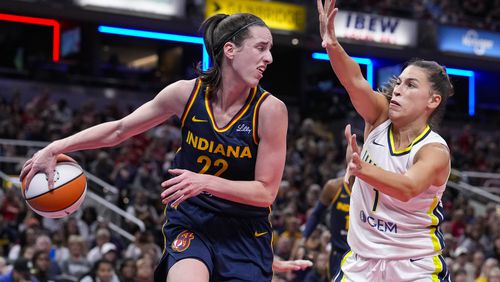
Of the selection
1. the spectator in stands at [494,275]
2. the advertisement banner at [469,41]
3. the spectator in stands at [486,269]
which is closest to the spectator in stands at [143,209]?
the spectator in stands at [486,269]

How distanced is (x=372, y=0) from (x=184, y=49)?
609 cm

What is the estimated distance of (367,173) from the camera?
379 cm

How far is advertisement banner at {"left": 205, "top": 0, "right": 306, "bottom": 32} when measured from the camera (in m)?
→ 18.8

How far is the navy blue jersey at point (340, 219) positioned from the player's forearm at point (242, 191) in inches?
122

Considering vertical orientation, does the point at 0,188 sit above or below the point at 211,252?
below

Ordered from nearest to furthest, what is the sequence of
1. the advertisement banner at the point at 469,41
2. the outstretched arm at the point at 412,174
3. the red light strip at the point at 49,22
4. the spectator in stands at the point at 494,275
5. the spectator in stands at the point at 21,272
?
the outstretched arm at the point at 412,174, the spectator in stands at the point at 21,272, the spectator in stands at the point at 494,275, the red light strip at the point at 49,22, the advertisement banner at the point at 469,41

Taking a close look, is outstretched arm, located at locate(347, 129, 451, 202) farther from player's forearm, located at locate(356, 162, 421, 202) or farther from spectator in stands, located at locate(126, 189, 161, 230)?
spectator in stands, located at locate(126, 189, 161, 230)

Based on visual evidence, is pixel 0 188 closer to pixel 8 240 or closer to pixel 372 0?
pixel 8 240

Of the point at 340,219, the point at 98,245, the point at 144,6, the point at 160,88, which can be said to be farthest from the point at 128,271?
the point at 160,88

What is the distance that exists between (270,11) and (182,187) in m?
16.0

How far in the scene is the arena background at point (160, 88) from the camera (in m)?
11.6

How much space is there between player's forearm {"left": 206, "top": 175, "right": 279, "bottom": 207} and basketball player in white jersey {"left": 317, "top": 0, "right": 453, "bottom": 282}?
0.55m

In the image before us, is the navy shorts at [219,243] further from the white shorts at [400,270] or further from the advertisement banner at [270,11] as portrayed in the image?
the advertisement banner at [270,11]

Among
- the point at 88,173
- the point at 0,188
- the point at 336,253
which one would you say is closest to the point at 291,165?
the point at 88,173
